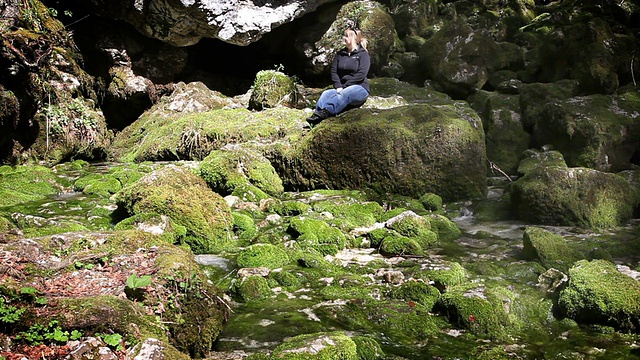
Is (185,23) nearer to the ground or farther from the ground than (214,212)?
farther from the ground

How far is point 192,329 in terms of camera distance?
366 centimetres

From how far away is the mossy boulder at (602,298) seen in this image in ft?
14.7

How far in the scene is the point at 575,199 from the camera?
27.4 ft

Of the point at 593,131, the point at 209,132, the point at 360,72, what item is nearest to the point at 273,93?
the point at 209,132

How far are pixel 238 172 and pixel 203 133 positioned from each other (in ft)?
10.6

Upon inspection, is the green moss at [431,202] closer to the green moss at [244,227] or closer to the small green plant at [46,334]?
the green moss at [244,227]

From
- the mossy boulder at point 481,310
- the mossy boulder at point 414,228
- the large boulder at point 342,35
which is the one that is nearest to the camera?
the mossy boulder at point 481,310

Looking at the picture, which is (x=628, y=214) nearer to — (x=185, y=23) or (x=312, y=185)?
(x=312, y=185)

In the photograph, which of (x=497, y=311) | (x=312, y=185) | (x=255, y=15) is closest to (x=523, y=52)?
(x=255, y=15)

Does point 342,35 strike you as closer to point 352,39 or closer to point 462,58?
point 462,58

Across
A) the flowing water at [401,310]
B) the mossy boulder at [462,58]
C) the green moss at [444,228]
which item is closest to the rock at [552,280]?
the flowing water at [401,310]

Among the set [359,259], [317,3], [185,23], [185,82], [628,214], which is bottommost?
[359,259]

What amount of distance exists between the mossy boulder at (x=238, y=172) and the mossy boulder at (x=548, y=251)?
5.07 m

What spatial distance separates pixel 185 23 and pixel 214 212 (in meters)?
8.60
